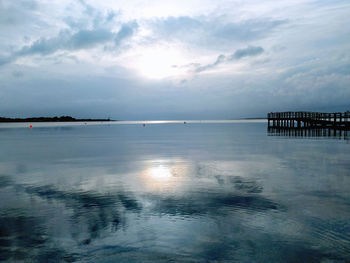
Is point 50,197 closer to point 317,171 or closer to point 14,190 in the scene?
point 14,190

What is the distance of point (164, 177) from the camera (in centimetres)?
1439

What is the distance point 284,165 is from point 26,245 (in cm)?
1504

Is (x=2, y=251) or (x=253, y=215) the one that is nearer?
(x=2, y=251)

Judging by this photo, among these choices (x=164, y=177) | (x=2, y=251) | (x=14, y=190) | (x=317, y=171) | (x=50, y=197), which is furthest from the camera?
(x=317, y=171)

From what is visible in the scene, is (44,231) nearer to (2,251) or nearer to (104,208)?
(2,251)

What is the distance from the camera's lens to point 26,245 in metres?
6.73

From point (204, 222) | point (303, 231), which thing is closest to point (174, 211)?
point (204, 222)

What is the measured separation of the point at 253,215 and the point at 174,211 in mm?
2295

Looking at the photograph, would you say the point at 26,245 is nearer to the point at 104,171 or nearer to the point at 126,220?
the point at 126,220

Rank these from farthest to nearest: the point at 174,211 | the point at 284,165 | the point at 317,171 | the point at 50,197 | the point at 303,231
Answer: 1. the point at 284,165
2. the point at 317,171
3. the point at 50,197
4. the point at 174,211
5. the point at 303,231

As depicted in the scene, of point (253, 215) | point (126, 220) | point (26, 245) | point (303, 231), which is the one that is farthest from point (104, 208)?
point (303, 231)

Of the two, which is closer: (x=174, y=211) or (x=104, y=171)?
(x=174, y=211)

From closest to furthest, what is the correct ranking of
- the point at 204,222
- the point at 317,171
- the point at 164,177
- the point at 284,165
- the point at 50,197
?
the point at 204,222, the point at 50,197, the point at 164,177, the point at 317,171, the point at 284,165

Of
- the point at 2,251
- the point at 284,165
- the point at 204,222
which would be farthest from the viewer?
the point at 284,165
